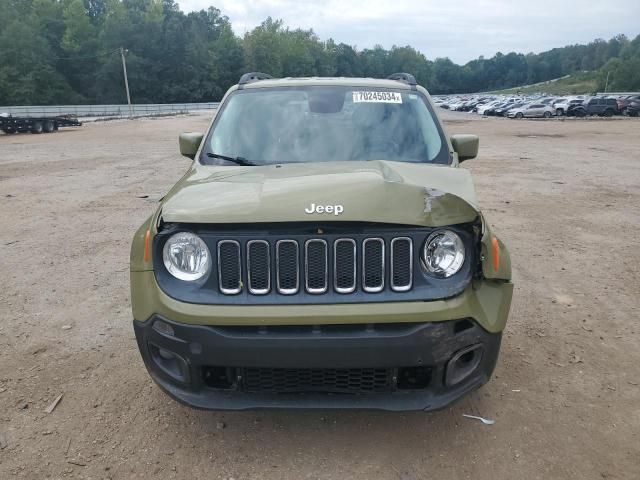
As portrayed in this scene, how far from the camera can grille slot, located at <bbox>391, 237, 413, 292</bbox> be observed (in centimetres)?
261

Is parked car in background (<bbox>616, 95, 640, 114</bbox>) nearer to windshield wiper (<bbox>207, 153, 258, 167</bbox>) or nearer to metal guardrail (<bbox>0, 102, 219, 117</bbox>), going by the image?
Answer: metal guardrail (<bbox>0, 102, 219, 117</bbox>)

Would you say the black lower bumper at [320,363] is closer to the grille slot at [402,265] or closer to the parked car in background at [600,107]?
the grille slot at [402,265]

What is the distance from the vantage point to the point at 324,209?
256 cm

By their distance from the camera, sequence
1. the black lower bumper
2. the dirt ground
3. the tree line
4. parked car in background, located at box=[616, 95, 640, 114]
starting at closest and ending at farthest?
the black lower bumper < the dirt ground < parked car in background, located at box=[616, 95, 640, 114] < the tree line

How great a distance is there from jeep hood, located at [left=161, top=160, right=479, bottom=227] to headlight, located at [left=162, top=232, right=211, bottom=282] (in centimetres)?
13

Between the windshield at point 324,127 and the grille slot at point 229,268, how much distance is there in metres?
1.23

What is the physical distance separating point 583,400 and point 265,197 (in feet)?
7.87

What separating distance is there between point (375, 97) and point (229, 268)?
2.21 metres

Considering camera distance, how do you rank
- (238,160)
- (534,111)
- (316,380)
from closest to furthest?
(316,380) < (238,160) < (534,111)

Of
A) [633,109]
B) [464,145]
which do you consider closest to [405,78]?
[464,145]

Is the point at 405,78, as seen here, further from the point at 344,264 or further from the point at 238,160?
the point at 344,264

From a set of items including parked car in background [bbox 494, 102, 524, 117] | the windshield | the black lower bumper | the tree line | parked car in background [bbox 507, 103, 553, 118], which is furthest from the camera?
the tree line

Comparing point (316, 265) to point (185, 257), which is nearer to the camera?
point (316, 265)

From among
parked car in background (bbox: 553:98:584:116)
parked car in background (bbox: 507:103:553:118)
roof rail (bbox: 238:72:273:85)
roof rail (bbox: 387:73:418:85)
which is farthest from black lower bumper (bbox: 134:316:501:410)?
parked car in background (bbox: 553:98:584:116)
